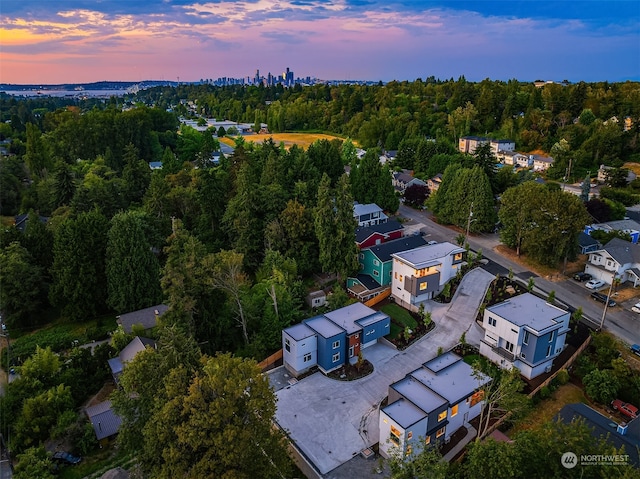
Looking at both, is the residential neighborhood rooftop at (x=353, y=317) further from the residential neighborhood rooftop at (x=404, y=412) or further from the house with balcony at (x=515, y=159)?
the house with balcony at (x=515, y=159)

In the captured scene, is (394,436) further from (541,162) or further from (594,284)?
(541,162)

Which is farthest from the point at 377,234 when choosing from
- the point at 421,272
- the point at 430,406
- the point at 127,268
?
the point at 127,268

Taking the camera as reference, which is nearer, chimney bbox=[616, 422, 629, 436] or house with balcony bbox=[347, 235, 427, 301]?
chimney bbox=[616, 422, 629, 436]

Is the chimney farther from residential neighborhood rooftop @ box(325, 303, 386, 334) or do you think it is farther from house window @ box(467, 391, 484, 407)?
residential neighborhood rooftop @ box(325, 303, 386, 334)

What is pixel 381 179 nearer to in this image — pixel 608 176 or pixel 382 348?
pixel 382 348

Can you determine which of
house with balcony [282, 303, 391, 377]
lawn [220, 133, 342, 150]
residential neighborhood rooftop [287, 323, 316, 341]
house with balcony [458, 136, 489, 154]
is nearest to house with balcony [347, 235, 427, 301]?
house with balcony [282, 303, 391, 377]

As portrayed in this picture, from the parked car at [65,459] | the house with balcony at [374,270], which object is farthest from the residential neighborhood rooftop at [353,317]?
the parked car at [65,459]
